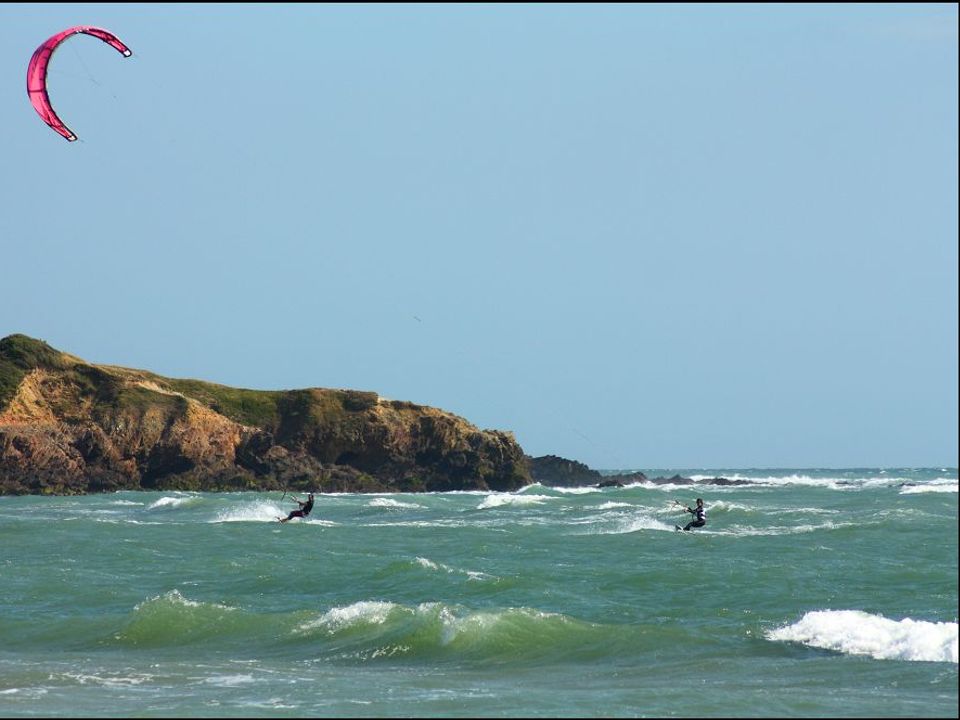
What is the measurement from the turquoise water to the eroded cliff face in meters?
19.5

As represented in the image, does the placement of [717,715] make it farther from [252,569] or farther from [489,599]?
[252,569]

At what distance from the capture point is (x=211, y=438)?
184 ft

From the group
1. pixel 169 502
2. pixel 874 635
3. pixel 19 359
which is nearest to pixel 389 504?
pixel 169 502

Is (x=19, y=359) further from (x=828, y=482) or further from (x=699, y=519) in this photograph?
(x=828, y=482)

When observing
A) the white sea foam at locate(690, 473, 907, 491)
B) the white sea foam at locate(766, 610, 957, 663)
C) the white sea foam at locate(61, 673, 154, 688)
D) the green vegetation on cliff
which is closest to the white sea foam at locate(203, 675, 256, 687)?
the white sea foam at locate(61, 673, 154, 688)

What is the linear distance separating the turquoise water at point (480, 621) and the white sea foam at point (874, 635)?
0.04 meters

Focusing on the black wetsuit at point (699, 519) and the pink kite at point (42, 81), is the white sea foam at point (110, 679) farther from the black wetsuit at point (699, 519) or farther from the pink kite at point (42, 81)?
the black wetsuit at point (699, 519)

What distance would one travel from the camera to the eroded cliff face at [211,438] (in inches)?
2064

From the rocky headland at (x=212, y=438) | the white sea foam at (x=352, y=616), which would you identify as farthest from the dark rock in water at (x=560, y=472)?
the white sea foam at (x=352, y=616)

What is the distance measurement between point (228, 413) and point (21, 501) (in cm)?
1421

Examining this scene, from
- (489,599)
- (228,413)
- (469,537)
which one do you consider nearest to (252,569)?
(489,599)

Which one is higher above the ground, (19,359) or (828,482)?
(19,359)

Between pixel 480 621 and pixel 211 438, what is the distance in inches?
1581

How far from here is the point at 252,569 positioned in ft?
78.6
